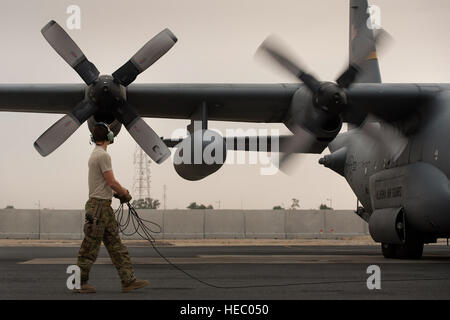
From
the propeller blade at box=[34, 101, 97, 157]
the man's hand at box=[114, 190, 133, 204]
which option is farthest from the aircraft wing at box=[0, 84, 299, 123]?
the man's hand at box=[114, 190, 133, 204]

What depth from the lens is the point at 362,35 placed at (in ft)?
82.5

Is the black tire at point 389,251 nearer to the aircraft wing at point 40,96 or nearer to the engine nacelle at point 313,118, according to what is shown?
the engine nacelle at point 313,118

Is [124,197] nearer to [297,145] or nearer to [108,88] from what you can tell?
[108,88]

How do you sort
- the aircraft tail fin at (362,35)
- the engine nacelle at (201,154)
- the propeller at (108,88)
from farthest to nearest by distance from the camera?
the aircraft tail fin at (362,35) < the engine nacelle at (201,154) < the propeller at (108,88)

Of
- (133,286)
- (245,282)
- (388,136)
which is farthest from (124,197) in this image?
(388,136)

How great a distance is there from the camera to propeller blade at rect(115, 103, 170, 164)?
1711cm

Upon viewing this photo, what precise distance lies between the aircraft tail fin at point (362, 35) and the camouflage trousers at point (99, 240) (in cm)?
1667

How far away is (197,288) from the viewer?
10.1 metres

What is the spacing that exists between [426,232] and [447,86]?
151 inches

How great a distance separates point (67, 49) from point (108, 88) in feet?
4.58

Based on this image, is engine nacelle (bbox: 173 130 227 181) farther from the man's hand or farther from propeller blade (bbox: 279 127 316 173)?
the man's hand

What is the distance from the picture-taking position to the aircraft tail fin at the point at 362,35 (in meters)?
24.5

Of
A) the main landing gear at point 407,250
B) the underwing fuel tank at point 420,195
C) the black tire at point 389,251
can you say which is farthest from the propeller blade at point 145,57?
the black tire at point 389,251
